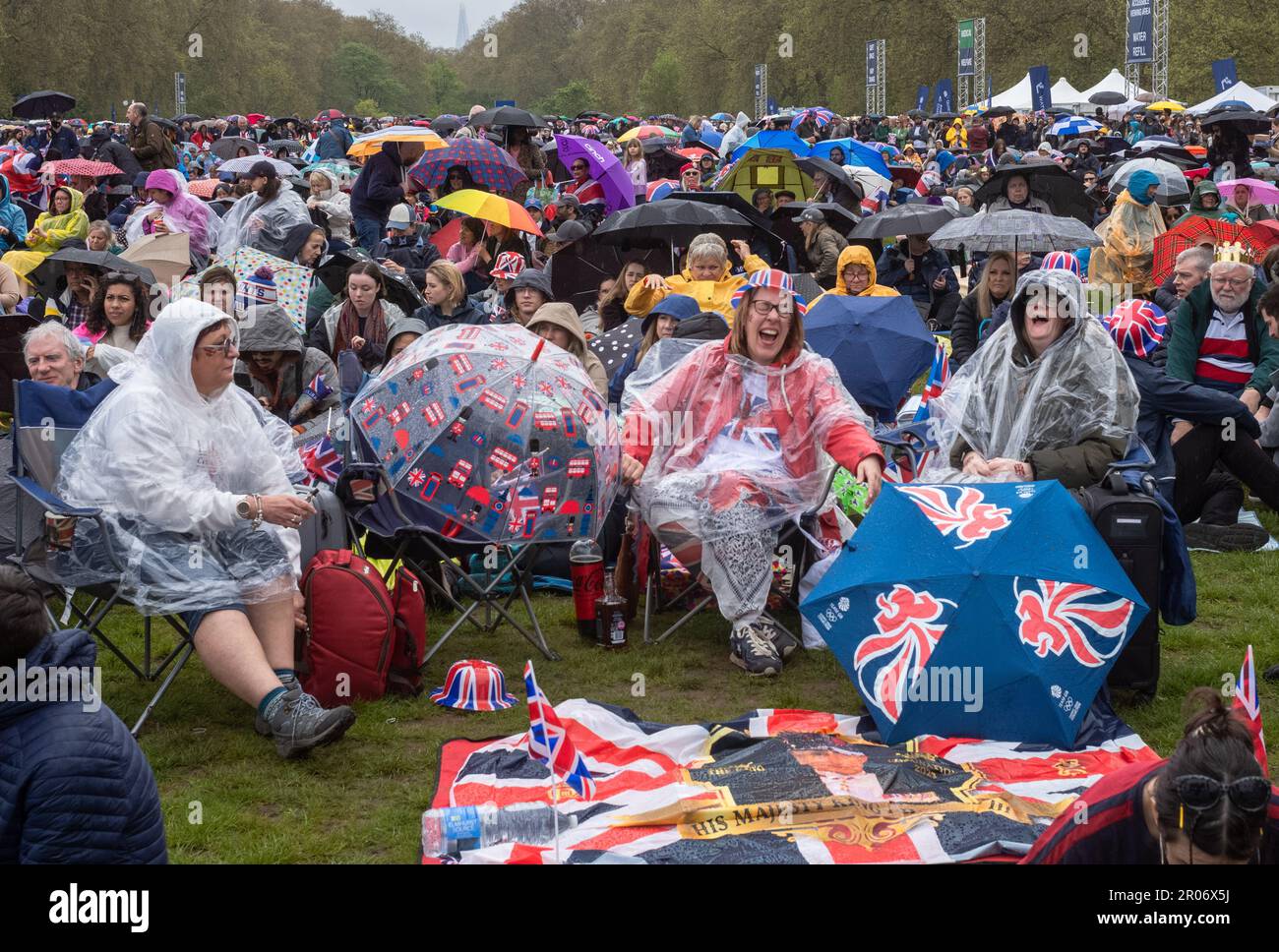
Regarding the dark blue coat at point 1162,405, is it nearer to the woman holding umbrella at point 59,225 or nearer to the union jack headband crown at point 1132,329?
the union jack headband crown at point 1132,329

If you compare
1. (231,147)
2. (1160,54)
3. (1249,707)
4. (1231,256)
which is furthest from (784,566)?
Answer: (1160,54)

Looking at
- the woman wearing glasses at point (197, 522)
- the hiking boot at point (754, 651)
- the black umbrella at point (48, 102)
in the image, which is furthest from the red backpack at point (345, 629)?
the black umbrella at point (48, 102)

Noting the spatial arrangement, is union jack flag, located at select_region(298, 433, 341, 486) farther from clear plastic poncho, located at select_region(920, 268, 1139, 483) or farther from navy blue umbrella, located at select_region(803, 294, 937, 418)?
navy blue umbrella, located at select_region(803, 294, 937, 418)

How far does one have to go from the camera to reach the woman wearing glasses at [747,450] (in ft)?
18.8

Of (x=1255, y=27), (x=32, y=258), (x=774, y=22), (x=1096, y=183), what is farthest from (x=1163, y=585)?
(x=774, y=22)

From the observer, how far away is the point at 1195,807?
91.7 inches

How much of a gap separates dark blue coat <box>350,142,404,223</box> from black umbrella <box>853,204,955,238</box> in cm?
392

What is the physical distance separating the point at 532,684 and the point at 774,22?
218 feet

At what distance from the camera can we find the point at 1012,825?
4.05 m

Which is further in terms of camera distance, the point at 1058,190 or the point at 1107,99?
the point at 1107,99

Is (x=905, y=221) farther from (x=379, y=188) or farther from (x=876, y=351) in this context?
(x=379, y=188)

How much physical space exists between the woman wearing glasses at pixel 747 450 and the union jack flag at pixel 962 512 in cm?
79

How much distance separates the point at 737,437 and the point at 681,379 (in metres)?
0.34

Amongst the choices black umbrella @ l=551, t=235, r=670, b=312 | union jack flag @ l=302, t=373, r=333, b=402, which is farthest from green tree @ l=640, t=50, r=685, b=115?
union jack flag @ l=302, t=373, r=333, b=402
